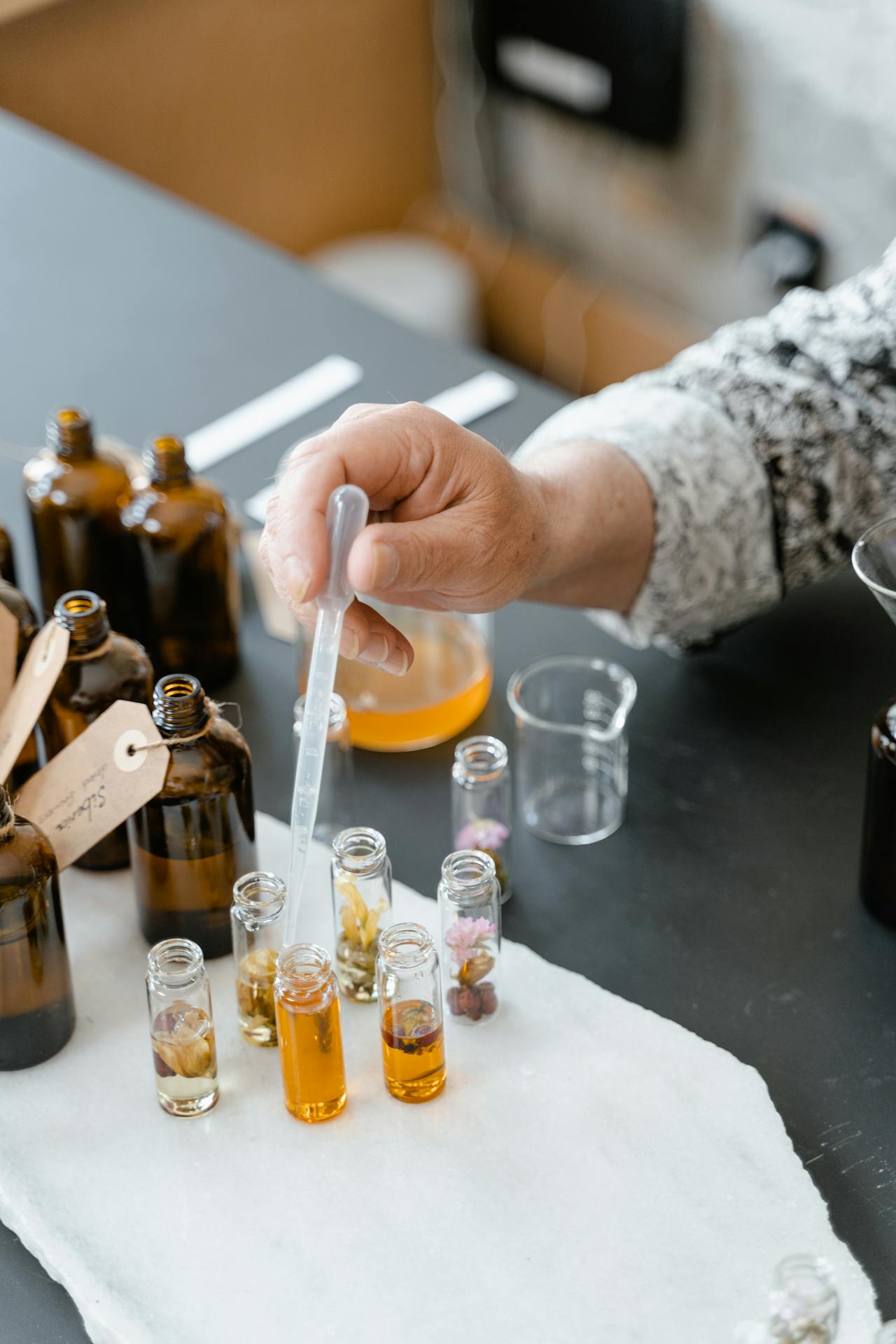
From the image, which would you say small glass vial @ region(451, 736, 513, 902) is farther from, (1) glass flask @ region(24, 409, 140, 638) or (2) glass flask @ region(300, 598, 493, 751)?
(1) glass flask @ region(24, 409, 140, 638)

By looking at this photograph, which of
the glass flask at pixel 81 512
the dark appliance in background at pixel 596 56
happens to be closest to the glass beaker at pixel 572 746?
the glass flask at pixel 81 512

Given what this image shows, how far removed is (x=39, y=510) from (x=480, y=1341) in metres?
0.76

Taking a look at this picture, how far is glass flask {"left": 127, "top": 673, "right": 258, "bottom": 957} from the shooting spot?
0.98 meters

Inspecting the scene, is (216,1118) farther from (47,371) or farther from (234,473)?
(47,371)

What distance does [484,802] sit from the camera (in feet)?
3.73

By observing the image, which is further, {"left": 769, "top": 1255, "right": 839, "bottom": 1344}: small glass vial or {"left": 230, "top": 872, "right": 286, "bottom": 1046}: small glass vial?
{"left": 230, "top": 872, "right": 286, "bottom": 1046}: small glass vial

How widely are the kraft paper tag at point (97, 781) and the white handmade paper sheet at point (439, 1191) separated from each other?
0.12 metres

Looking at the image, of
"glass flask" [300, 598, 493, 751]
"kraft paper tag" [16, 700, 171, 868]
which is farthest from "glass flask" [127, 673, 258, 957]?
"glass flask" [300, 598, 493, 751]

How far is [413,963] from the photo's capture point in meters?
0.93

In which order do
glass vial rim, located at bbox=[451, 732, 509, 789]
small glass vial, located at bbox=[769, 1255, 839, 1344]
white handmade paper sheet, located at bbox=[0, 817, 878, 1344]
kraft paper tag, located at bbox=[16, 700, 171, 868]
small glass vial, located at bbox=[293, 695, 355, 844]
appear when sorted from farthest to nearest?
small glass vial, located at bbox=[293, 695, 355, 844]
glass vial rim, located at bbox=[451, 732, 509, 789]
kraft paper tag, located at bbox=[16, 700, 171, 868]
white handmade paper sheet, located at bbox=[0, 817, 878, 1344]
small glass vial, located at bbox=[769, 1255, 839, 1344]

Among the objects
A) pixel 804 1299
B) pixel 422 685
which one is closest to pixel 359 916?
pixel 422 685

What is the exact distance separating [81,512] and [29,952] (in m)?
0.44

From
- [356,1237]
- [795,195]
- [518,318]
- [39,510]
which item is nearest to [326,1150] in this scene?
[356,1237]

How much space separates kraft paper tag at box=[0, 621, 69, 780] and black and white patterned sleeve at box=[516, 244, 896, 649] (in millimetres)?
469
